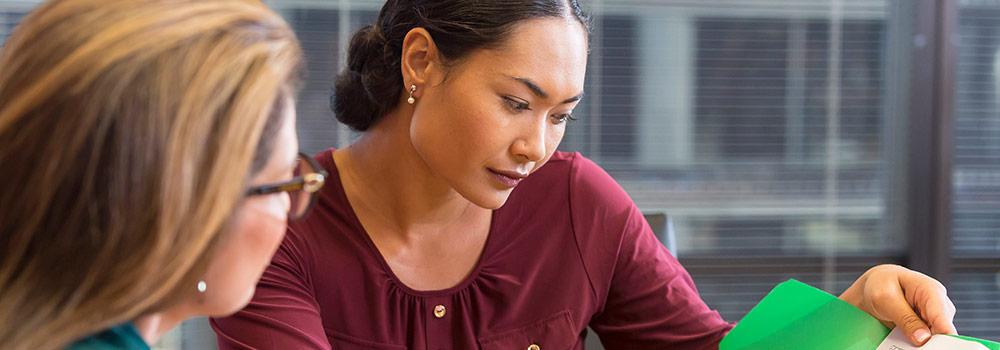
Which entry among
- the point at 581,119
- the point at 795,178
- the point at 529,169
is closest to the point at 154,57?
the point at 529,169

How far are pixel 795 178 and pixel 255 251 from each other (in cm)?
274

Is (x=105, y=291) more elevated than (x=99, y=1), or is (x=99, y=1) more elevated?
(x=99, y=1)

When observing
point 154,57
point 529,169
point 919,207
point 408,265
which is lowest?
point 919,207

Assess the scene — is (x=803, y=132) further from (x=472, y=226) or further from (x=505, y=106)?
(x=505, y=106)

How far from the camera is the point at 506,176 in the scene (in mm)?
1445

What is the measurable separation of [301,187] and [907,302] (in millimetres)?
788

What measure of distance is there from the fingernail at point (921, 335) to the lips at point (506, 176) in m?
0.53

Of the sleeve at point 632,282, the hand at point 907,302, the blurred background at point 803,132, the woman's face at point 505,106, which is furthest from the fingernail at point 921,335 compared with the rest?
the blurred background at point 803,132

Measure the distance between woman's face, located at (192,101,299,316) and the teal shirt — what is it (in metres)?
0.05

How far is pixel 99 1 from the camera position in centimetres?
73

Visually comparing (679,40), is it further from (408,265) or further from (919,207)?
(408,265)

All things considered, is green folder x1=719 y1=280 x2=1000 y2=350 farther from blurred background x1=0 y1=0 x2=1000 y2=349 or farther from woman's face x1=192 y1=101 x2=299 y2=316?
blurred background x1=0 y1=0 x2=1000 y2=349

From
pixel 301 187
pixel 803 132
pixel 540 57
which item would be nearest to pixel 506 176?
pixel 540 57

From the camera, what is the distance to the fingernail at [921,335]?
120 cm
